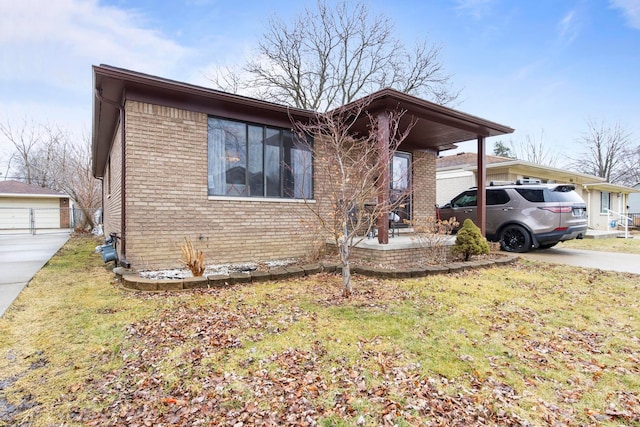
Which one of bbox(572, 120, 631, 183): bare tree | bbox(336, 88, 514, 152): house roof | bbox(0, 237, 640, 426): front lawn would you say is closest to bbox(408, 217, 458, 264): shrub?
bbox(0, 237, 640, 426): front lawn

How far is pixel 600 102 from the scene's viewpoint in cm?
2556

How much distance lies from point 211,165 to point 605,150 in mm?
39414

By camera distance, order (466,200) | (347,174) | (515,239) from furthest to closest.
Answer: (466,200), (515,239), (347,174)

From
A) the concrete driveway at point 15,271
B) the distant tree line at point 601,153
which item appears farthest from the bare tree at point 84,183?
the distant tree line at point 601,153

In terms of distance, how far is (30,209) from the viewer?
2144 centimetres

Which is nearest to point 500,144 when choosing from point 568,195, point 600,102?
point 600,102

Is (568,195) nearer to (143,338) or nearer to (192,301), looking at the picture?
(192,301)

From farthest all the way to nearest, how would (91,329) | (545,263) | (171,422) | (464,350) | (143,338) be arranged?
(545,263), (91,329), (143,338), (464,350), (171,422)

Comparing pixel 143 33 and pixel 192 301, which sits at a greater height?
pixel 143 33

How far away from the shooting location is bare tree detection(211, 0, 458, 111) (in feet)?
62.1

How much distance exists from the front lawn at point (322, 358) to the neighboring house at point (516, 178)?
8926 millimetres

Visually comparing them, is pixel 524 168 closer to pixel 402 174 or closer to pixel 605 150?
pixel 402 174

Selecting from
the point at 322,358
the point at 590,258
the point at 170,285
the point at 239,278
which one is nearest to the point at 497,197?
the point at 590,258

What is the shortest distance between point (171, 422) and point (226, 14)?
12267 millimetres
